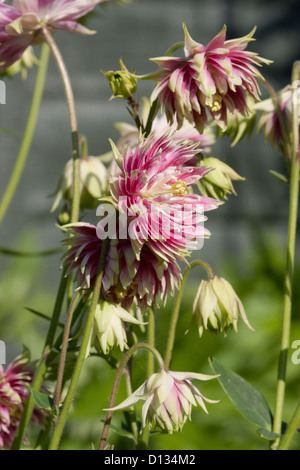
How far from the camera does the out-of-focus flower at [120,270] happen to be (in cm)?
47

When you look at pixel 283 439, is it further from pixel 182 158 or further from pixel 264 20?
pixel 264 20

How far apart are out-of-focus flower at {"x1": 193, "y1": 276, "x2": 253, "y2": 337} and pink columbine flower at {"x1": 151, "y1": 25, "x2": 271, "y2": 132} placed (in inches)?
5.6

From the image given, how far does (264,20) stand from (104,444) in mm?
2038

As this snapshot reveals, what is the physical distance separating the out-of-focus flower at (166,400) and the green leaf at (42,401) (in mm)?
54

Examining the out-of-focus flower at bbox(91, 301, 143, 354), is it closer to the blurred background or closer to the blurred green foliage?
the blurred green foliage

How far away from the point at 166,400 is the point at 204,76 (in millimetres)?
238

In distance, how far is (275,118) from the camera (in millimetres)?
663

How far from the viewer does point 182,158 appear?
49 cm

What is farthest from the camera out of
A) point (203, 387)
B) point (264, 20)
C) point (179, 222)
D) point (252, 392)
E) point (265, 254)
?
point (264, 20)

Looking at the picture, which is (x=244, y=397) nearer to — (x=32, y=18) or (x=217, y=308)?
(x=217, y=308)

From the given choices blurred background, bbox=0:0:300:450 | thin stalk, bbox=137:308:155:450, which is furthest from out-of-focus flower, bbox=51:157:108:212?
blurred background, bbox=0:0:300:450

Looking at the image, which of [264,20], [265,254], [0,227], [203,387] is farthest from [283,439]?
[264,20]

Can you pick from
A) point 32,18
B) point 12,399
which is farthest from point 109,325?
point 32,18
